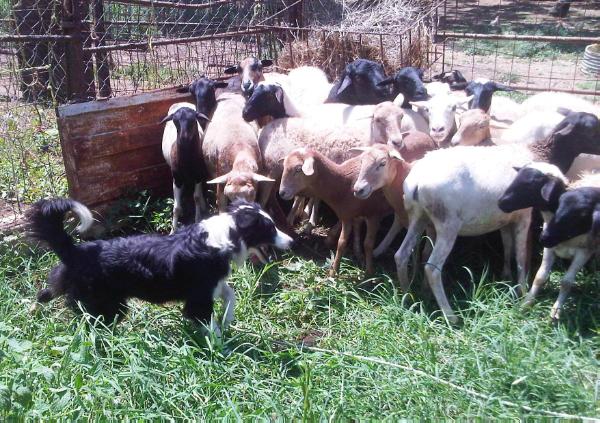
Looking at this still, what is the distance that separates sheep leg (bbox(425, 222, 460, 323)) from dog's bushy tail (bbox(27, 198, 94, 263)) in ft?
7.67

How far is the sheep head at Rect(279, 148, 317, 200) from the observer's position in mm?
5586

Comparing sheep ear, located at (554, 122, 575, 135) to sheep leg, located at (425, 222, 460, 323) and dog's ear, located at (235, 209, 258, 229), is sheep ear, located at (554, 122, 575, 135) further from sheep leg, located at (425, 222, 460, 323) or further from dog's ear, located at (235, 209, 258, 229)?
dog's ear, located at (235, 209, 258, 229)

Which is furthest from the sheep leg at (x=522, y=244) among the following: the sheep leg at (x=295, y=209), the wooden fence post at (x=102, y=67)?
the wooden fence post at (x=102, y=67)

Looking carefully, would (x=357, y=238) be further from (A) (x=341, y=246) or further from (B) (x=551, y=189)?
(B) (x=551, y=189)

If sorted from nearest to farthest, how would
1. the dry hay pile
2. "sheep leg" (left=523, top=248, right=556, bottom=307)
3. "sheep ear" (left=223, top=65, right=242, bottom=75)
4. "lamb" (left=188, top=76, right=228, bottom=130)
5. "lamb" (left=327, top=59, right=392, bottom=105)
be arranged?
"sheep leg" (left=523, top=248, right=556, bottom=307) → "lamb" (left=188, top=76, right=228, bottom=130) → "lamb" (left=327, top=59, right=392, bottom=105) → "sheep ear" (left=223, top=65, right=242, bottom=75) → the dry hay pile

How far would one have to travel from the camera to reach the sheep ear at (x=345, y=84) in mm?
7222

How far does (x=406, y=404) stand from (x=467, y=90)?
155 inches

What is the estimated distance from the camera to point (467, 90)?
665 cm

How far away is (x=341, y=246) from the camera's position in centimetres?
559

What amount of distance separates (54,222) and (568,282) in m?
3.32

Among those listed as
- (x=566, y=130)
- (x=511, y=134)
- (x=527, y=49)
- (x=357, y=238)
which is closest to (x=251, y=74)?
(x=357, y=238)

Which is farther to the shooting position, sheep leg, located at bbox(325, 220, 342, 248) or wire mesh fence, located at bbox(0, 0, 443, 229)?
wire mesh fence, located at bbox(0, 0, 443, 229)

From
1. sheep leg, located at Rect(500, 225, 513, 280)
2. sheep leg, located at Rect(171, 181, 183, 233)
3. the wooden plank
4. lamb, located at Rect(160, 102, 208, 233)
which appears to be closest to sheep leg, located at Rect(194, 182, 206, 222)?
lamb, located at Rect(160, 102, 208, 233)

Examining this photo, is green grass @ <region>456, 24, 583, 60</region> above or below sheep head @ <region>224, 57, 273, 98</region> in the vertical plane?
below
